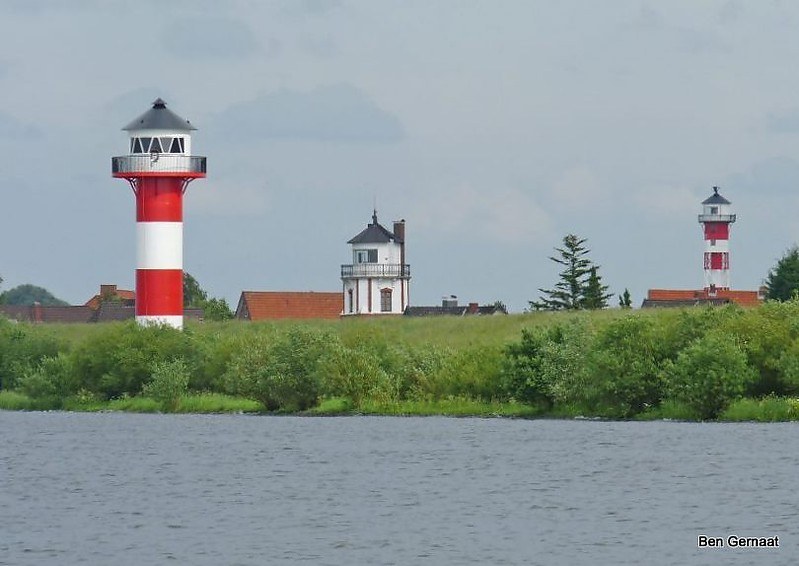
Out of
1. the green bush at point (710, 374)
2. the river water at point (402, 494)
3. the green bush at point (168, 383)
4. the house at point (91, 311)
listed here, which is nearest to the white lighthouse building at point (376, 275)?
the house at point (91, 311)

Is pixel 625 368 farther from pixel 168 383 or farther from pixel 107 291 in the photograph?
pixel 107 291

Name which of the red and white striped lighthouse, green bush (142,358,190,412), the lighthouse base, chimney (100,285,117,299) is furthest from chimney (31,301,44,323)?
green bush (142,358,190,412)

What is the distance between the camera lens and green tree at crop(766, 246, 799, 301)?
10631 cm

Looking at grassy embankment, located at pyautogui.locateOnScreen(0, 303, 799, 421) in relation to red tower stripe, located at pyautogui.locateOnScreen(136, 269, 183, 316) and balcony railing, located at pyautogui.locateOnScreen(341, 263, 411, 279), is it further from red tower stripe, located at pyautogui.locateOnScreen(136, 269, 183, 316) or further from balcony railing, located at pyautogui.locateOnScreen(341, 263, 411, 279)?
balcony railing, located at pyautogui.locateOnScreen(341, 263, 411, 279)

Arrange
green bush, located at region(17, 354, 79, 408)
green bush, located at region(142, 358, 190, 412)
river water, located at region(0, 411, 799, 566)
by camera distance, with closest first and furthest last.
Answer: river water, located at region(0, 411, 799, 566) < green bush, located at region(142, 358, 190, 412) < green bush, located at region(17, 354, 79, 408)

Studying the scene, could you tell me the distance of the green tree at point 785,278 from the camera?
10631cm

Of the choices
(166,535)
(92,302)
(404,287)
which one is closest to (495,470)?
(166,535)

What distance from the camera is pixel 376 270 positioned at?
4643 inches

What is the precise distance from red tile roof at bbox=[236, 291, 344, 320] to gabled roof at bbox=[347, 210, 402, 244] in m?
8.45

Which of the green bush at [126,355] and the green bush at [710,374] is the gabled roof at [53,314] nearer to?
the green bush at [126,355]

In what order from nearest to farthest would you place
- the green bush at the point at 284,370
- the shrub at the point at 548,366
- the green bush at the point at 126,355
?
the shrub at the point at 548,366
the green bush at the point at 284,370
the green bush at the point at 126,355

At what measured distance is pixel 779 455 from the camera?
1906 inches

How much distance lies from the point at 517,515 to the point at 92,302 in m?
118

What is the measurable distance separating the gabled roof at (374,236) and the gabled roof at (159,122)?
125 feet
